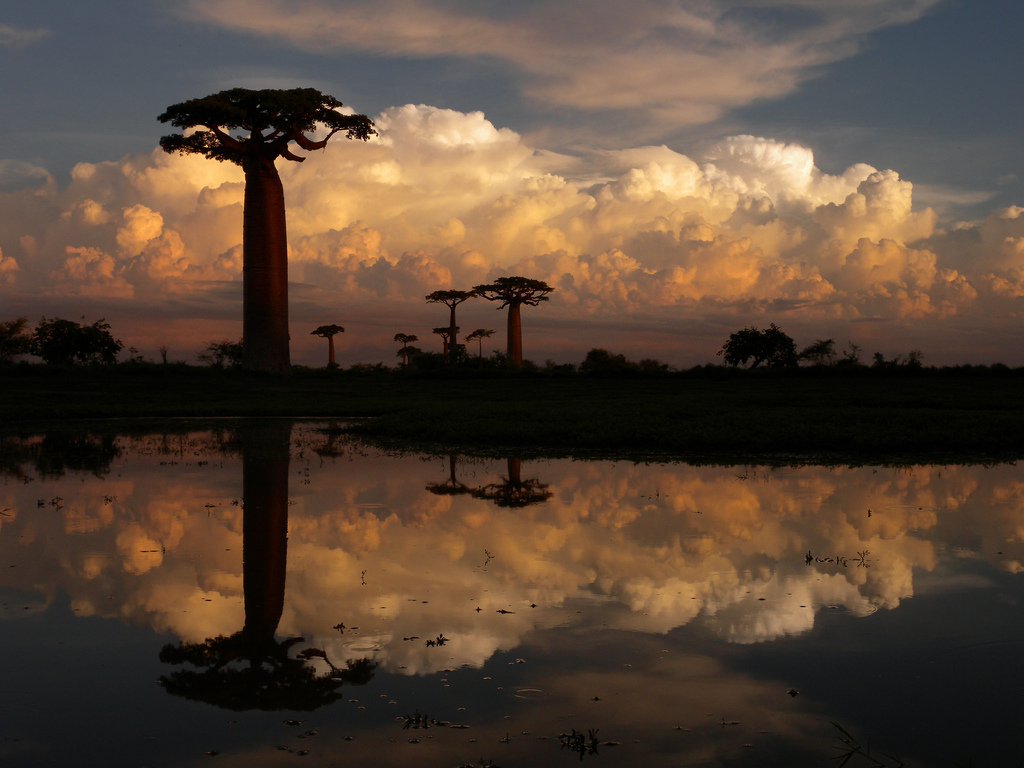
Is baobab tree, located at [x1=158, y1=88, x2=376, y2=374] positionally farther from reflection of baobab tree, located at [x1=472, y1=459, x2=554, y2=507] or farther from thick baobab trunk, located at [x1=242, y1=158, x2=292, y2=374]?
reflection of baobab tree, located at [x1=472, y1=459, x2=554, y2=507]

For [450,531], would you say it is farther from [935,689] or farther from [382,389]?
[382,389]

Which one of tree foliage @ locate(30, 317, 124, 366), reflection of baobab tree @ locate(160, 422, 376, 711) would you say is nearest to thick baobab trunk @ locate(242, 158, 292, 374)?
tree foliage @ locate(30, 317, 124, 366)

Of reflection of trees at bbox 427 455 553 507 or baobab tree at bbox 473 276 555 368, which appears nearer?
reflection of trees at bbox 427 455 553 507

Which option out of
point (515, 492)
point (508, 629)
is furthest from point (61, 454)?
point (508, 629)

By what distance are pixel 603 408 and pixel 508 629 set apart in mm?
16871

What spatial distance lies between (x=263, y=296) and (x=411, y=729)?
33.7 meters

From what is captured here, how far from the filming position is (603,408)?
70.8 ft

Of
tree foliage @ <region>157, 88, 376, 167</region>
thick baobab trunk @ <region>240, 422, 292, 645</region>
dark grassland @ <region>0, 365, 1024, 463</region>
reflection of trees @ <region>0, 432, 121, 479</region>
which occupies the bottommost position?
thick baobab trunk @ <region>240, 422, 292, 645</region>

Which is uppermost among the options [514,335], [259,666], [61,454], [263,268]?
[263,268]

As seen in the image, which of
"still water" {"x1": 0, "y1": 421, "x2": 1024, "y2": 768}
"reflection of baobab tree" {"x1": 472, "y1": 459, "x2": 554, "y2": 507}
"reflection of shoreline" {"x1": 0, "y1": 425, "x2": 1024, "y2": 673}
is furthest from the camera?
"reflection of baobab tree" {"x1": 472, "y1": 459, "x2": 554, "y2": 507}

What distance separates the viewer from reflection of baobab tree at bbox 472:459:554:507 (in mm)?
9406

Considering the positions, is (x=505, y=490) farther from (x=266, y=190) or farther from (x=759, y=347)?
(x=759, y=347)

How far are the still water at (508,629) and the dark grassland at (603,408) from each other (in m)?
5.34

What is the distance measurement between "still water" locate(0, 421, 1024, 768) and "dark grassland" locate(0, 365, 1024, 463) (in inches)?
210
